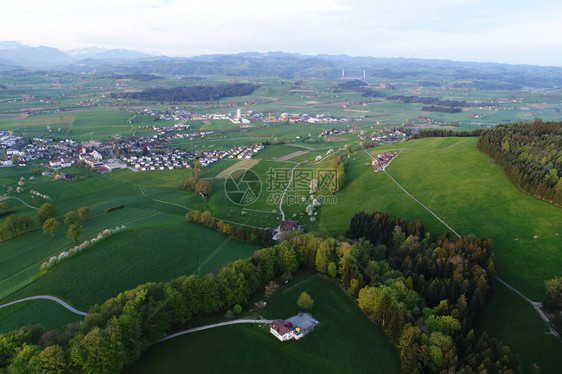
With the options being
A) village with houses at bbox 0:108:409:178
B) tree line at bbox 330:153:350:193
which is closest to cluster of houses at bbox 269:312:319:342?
tree line at bbox 330:153:350:193

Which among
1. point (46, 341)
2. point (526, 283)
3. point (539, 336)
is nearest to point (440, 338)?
point (539, 336)

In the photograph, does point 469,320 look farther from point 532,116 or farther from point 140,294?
point 532,116

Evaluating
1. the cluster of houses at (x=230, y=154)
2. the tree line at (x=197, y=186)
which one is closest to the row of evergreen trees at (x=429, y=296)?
the tree line at (x=197, y=186)

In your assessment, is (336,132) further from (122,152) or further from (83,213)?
(83,213)

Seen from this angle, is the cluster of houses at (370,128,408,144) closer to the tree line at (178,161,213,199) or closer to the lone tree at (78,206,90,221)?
the tree line at (178,161,213,199)

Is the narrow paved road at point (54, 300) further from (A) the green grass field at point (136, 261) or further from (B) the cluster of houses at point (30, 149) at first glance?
(B) the cluster of houses at point (30, 149)

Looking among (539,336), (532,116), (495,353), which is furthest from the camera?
(532,116)

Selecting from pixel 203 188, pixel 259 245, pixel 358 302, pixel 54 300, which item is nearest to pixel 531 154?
pixel 358 302
